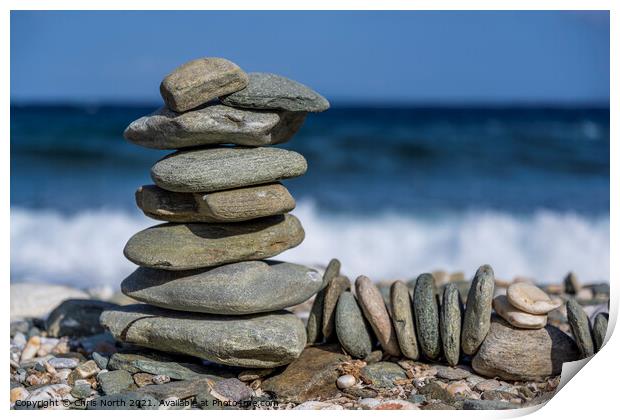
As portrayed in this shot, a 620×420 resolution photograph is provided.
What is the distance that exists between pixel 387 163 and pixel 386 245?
7512mm

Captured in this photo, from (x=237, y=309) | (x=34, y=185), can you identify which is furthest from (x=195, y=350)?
(x=34, y=185)

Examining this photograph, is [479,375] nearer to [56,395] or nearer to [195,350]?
[195,350]

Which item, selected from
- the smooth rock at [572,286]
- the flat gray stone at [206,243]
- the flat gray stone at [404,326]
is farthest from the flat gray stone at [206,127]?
the smooth rock at [572,286]

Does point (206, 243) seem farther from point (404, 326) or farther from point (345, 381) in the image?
point (404, 326)

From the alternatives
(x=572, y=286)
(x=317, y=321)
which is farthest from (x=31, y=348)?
(x=572, y=286)

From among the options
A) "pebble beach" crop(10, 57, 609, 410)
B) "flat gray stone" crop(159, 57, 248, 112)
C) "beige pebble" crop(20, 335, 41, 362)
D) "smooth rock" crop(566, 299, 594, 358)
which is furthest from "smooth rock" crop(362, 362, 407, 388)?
"beige pebble" crop(20, 335, 41, 362)

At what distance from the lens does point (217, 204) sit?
5.95 metres

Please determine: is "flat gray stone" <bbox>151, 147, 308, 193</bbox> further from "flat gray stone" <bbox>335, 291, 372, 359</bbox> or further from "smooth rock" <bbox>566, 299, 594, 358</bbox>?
"smooth rock" <bbox>566, 299, 594, 358</bbox>

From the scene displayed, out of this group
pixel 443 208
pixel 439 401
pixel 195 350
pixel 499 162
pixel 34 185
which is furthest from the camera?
pixel 499 162

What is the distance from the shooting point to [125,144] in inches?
835

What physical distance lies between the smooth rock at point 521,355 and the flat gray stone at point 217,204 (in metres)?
2.11

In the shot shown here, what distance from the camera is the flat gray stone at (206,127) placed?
597 centimetres

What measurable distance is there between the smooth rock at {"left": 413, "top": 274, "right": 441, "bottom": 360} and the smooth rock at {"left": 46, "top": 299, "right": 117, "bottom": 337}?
333 cm
